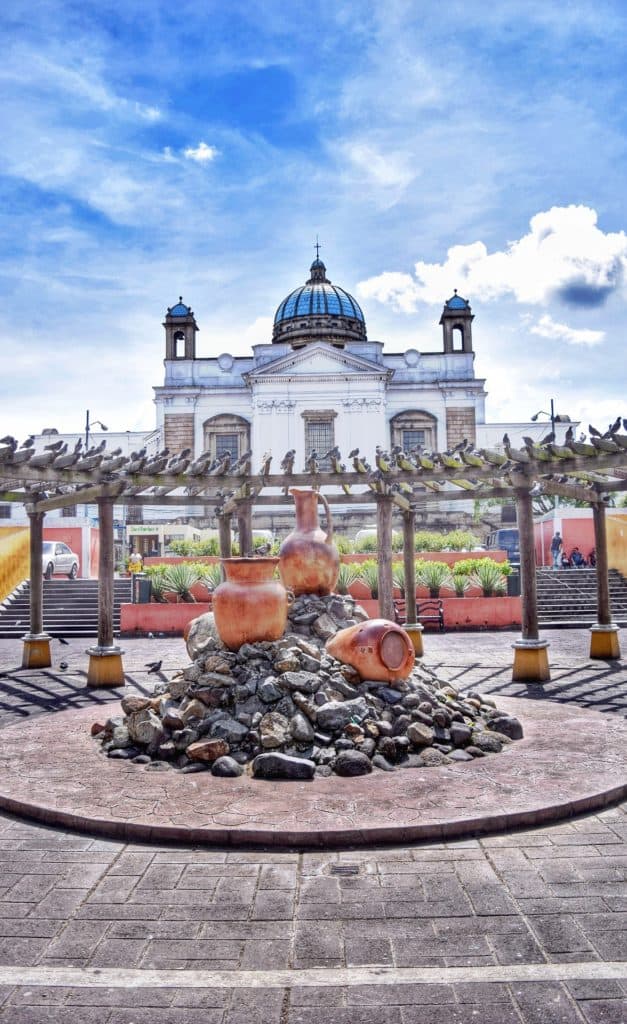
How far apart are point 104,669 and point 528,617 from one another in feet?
16.7

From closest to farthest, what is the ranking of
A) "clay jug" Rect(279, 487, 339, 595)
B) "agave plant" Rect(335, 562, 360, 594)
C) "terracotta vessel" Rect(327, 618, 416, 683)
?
"terracotta vessel" Rect(327, 618, 416, 683) < "clay jug" Rect(279, 487, 339, 595) < "agave plant" Rect(335, 562, 360, 594)

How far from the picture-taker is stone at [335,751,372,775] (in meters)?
5.29

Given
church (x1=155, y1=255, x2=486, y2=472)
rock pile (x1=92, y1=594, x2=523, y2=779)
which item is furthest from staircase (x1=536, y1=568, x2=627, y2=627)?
church (x1=155, y1=255, x2=486, y2=472)

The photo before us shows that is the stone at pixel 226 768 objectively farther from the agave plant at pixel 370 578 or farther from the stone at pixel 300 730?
the agave plant at pixel 370 578

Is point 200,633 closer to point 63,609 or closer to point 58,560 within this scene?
point 63,609

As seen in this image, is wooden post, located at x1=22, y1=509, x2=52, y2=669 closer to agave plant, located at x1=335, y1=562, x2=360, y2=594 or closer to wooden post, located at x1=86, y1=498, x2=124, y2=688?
wooden post, located at x1=86, y1=498, x2=124, y2=688

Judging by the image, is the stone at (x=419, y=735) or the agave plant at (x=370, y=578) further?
the agave plant at (x=370, y=578)

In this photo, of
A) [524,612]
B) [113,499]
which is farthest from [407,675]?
[113,499]

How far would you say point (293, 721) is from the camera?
18.7 ft

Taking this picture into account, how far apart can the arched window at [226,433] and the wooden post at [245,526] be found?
2641 centimetres

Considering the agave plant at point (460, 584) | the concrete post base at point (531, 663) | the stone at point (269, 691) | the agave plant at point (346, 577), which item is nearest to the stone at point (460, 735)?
the stone at point (269, 691)

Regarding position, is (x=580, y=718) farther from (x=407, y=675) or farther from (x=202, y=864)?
(x=202, y=864)

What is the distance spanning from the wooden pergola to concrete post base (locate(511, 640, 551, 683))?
0.5 inches

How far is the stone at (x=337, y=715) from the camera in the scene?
577 cm
